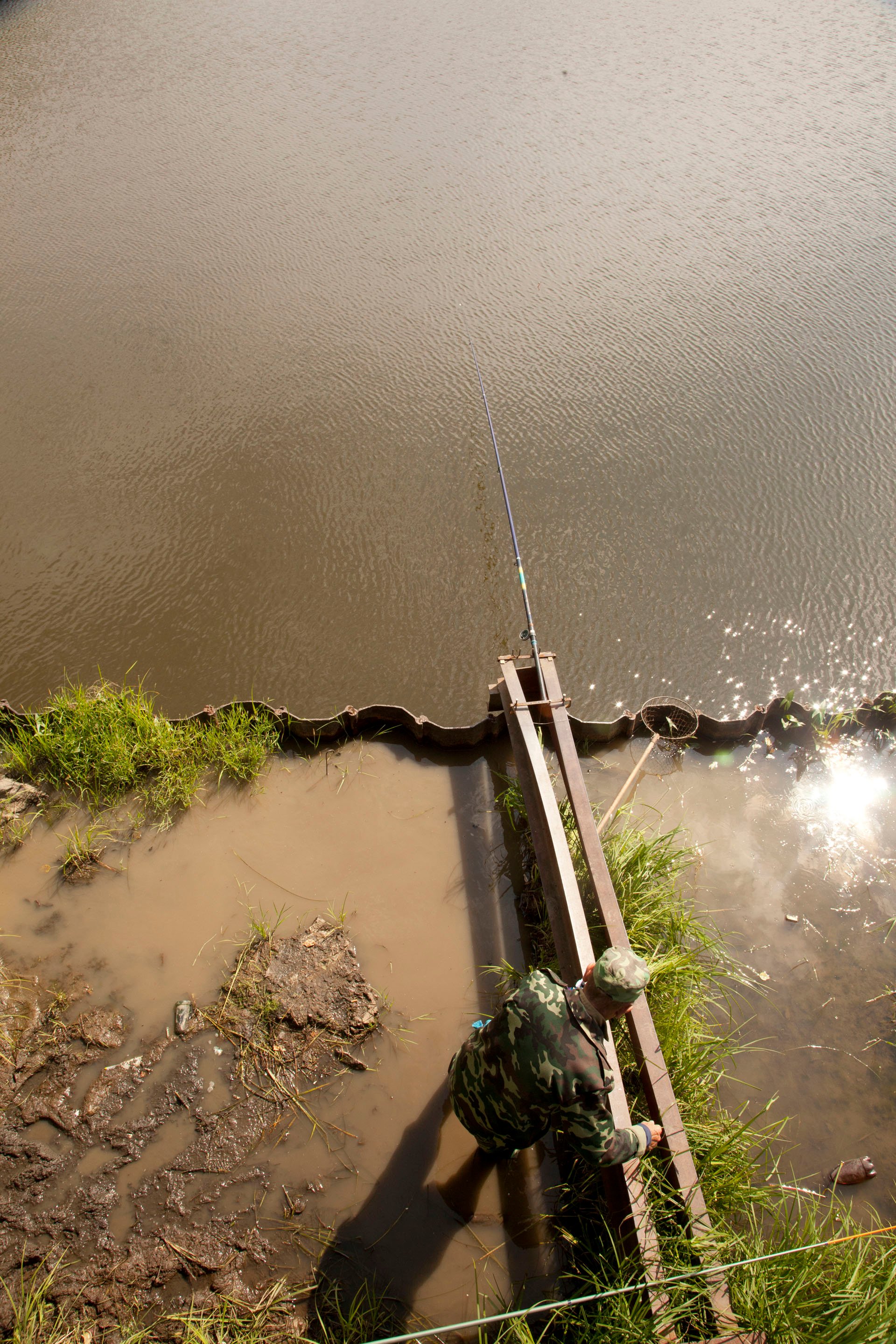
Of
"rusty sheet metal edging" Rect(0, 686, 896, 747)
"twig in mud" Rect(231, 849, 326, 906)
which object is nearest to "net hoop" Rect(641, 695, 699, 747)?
"rusty sheet metal edging" Rect(0, 686, 896, 747)

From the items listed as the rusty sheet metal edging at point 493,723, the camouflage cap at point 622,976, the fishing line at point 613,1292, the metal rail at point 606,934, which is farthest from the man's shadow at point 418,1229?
the rusty sheet metal edging at point 493,723

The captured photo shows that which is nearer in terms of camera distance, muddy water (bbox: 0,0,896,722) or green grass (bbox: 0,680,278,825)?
green grass (bbox: 0,680,278,825)

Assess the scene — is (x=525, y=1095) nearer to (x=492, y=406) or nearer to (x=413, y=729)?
(x=413, y=729)

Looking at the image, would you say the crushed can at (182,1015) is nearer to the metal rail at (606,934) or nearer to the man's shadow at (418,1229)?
the man's shadow at (418,1229)

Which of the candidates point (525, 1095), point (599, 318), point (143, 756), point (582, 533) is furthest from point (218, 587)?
point (599, 318)

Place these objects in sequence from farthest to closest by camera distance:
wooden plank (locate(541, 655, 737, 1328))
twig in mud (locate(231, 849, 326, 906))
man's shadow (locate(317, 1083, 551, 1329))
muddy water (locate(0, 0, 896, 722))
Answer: muddy water (locate(0, 0, 896, 722)) < twig in mud (locate(231, 849, 326, 906)) < man's shadow (locate(317, 1083, 551, 1329)) < wooden plank (locate(541, 655, 737, 1328))

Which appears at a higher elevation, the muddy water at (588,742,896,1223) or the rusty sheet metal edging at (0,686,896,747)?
the rusty sheet metal edging at (0,686,896,747)

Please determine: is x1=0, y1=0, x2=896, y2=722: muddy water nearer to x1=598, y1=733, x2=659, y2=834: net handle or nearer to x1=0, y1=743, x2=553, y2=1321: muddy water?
x1=598, y1=733, x2=659, y2=834: net handle
